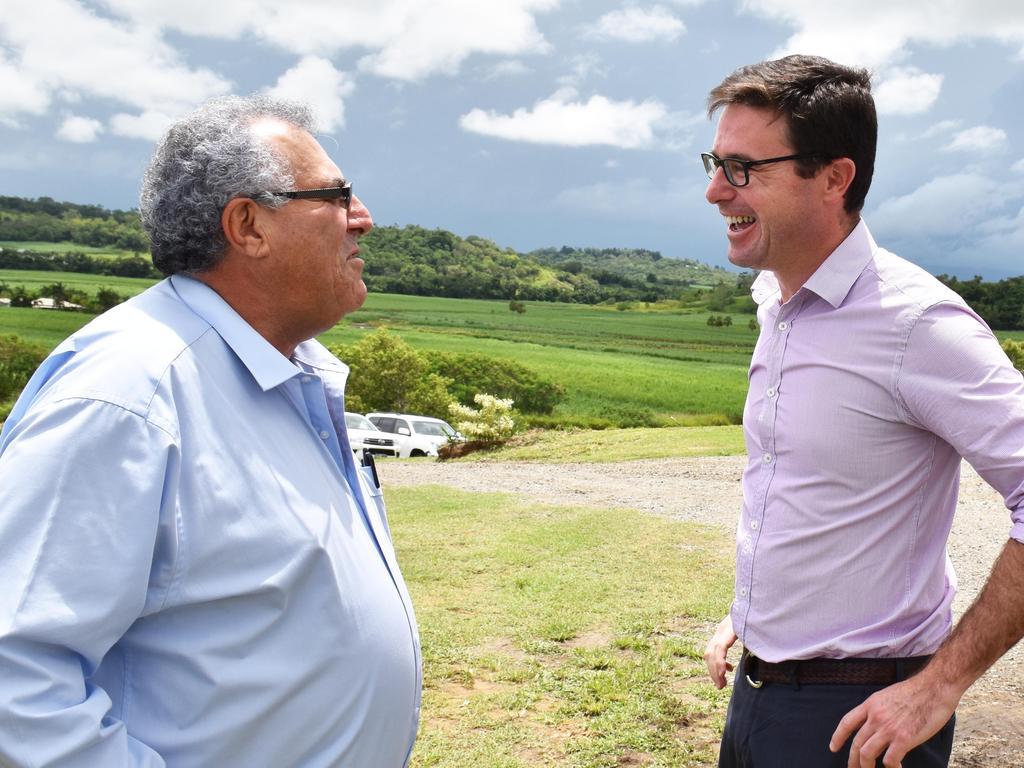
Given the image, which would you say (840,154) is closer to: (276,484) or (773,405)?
(773,405)

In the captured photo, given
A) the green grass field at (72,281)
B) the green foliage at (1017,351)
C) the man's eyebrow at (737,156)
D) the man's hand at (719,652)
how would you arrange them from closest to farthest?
the man's eyebrow at (737,156) < the man's hand at (719,652) < the green foliage at (1017,351) < the green grass field at (72,281)

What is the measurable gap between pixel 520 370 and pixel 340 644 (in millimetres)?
37909

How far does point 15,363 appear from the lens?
139 feet

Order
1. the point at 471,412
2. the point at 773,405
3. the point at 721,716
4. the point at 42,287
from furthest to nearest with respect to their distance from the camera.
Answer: the point at 42,287 < the point at 471,412 < the point at 721,716 < the point at 773,405

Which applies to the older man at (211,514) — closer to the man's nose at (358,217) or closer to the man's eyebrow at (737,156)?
the man's nose at (358,217)

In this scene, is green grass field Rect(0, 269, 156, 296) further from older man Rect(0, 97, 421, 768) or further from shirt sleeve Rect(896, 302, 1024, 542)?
shirt sleeve Rect(896, 302, 1024, 542)

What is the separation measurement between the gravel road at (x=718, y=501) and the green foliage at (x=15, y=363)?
27.8 metres

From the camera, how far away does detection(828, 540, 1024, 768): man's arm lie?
1764 millimetres

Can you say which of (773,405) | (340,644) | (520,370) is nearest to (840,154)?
(773,405)

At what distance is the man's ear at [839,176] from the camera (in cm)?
215

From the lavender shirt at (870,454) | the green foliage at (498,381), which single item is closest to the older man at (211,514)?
the lavender shirt at (870,454)

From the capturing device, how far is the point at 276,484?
1.71m

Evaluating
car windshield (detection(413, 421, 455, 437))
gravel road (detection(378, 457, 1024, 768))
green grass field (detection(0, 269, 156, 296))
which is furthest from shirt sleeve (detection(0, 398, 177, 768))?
green grass field (detection(0, 269, 156, 296))

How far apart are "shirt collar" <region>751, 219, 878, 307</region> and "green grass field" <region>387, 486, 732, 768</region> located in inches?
118
